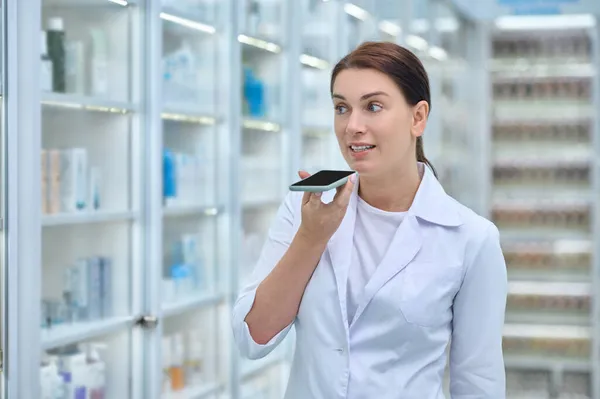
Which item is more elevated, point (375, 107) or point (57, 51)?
point (57, 51)

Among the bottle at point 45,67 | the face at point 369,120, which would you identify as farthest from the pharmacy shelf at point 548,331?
the face at point 369,120

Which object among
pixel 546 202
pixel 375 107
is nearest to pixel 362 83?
pixel 375 107

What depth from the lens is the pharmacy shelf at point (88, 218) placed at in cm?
307

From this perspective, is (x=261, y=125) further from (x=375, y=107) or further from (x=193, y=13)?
(x=375, y=107)

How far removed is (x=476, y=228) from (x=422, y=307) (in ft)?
0.63

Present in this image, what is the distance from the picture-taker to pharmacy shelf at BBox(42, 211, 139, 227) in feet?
10.1

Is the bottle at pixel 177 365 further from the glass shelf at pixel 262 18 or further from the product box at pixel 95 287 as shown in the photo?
the glass shelf at pixel 262 18

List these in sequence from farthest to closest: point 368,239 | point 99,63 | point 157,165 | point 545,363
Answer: point 545,363 < point 157,165 < point 99,63 < point 368,239

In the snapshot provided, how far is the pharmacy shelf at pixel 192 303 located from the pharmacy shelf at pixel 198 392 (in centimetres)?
38

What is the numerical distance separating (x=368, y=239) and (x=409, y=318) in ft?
0.65

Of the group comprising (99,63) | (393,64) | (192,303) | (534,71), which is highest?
(534,71)

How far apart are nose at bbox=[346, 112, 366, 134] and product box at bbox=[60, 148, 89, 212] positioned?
6.07 feet

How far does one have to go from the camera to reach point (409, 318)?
1.63 meters

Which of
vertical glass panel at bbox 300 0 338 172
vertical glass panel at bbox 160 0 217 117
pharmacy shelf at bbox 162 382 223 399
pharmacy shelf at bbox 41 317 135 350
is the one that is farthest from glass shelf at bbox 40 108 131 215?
vertical glass panel at bbox 300 0 338 172
